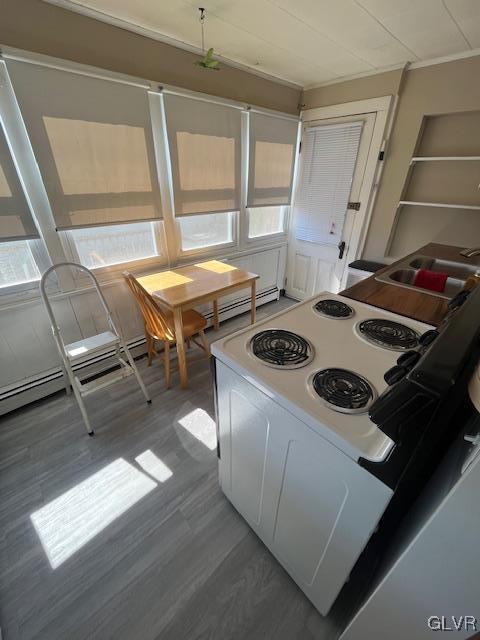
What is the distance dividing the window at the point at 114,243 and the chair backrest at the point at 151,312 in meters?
0.28

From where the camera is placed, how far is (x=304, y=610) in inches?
41.7

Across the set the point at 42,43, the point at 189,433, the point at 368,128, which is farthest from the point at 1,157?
the point at 368,128

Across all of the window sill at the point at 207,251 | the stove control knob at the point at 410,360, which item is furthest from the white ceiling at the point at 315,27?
the stove control knob at the point at 410,360

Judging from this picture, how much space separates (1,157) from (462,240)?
3462 mm

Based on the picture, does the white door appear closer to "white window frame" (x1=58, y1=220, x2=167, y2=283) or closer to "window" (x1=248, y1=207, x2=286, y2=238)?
"window" (x1=248, y1=207, x2=286, y2=238)

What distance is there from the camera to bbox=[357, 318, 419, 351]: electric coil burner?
3.23 feet

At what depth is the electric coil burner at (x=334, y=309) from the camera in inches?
47.1

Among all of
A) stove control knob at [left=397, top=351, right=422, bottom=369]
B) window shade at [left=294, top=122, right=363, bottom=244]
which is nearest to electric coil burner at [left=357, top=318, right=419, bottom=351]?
stove control knob at [left=397, top=351, right=422, bottom=369]

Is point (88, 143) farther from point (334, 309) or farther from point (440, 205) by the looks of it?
point (440, 205)

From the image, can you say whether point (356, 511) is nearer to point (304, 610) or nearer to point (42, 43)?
point (304, 610)

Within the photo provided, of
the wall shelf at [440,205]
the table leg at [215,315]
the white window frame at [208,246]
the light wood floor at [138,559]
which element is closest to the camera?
the light wood floor at [138,559]

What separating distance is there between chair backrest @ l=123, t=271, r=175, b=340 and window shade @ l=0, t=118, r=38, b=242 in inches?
24.1

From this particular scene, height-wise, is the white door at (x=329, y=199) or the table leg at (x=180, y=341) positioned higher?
the white door at (x=329, y=199)

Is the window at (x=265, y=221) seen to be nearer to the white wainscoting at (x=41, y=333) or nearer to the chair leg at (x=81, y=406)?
the white wainscoting at (x=41, y=333)
